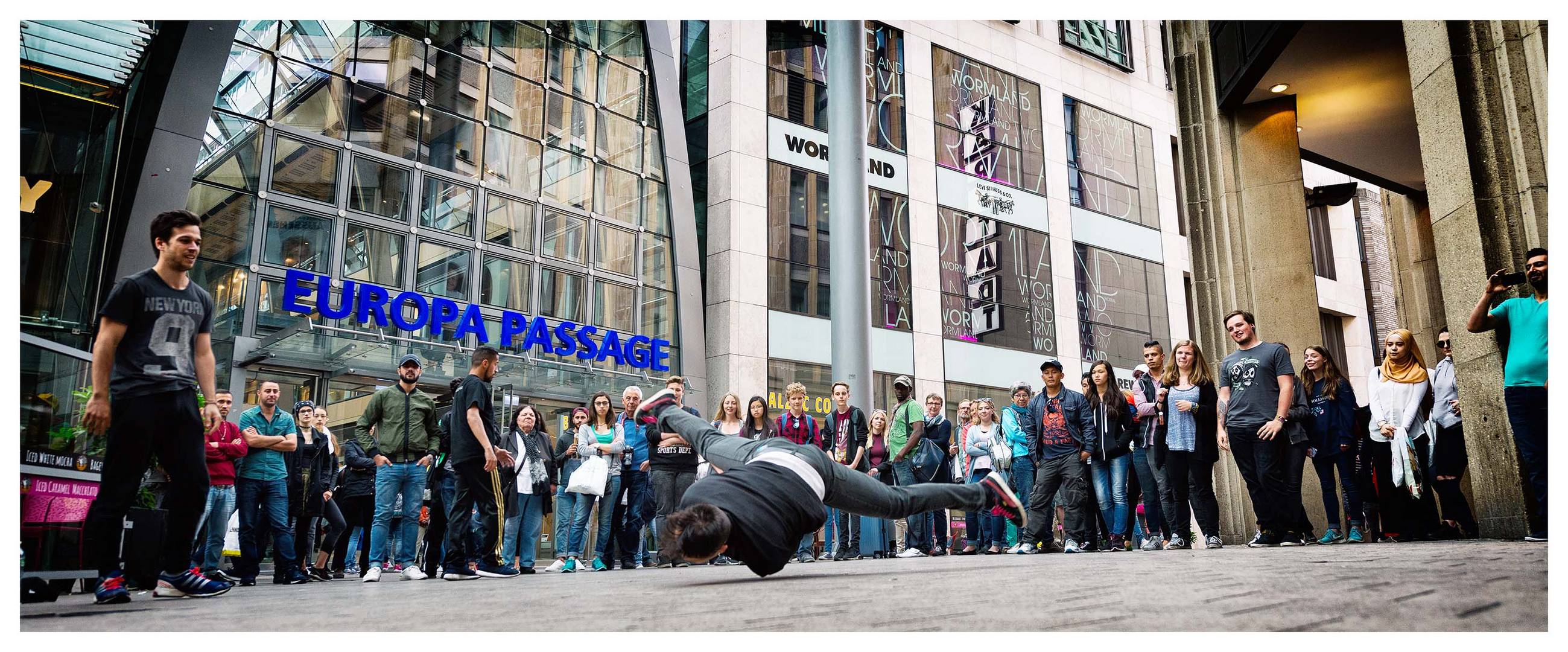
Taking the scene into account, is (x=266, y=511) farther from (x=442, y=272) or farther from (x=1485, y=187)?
(x=442, y=272)

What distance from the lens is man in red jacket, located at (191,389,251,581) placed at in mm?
7090

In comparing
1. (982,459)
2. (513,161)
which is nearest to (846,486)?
(982,459)

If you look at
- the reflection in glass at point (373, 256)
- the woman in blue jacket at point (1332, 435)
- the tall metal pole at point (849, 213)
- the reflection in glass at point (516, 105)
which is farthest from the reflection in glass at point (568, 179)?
the woman in blue jacket at point (1332, 435)

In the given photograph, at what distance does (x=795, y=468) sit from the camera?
4766 millimetres

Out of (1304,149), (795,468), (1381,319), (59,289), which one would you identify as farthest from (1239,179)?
(1381,319)

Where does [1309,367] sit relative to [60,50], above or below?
below

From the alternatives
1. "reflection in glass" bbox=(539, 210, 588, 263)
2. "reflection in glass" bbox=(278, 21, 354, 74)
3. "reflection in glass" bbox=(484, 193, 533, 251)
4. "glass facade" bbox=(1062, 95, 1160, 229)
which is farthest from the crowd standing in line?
"glass facade" bbox=(1062, 95, 1160, 229)

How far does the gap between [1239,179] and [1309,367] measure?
2.83 meters

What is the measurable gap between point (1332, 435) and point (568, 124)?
1389 centimetres

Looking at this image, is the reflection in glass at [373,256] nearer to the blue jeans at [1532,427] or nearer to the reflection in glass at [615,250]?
the reflection in glass at [615,250]

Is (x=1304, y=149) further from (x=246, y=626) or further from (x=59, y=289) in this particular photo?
(x=59, y=289)
